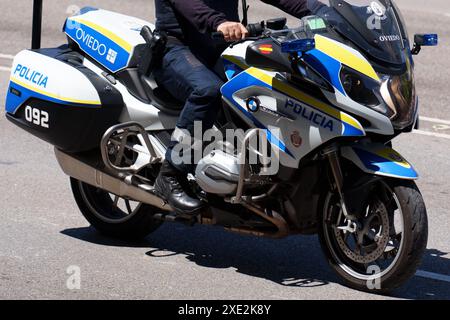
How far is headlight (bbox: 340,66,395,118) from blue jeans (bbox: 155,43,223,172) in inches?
30.9

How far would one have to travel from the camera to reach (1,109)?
10305mm

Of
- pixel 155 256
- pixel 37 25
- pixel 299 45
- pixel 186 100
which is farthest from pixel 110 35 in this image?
pixel 299 45

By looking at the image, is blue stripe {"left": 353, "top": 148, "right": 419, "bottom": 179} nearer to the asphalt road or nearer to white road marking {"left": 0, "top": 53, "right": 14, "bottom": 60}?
the asphalt road

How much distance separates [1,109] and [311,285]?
4.98 m

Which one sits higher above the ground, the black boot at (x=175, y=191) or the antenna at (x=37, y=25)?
the antenna at (x=37, y=25)

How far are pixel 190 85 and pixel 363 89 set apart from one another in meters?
1.03

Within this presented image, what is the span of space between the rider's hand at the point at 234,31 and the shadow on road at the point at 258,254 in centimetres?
136

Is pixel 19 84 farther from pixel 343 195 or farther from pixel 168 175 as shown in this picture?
pixel 343 195

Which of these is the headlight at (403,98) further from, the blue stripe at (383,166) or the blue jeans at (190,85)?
the blue jeans at (190,85)

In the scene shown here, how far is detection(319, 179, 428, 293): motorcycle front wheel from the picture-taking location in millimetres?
5680

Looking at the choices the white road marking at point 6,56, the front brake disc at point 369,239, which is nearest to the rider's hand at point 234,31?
the front brake disc at point 369,239

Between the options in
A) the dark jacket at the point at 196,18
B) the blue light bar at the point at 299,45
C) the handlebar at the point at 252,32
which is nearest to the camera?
the blue light bar at the point at 299,45

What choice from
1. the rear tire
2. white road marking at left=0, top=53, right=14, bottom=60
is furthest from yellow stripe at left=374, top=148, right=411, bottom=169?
white road marking at left=0, top=53, right=14, bottom=60

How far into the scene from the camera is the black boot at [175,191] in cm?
632
